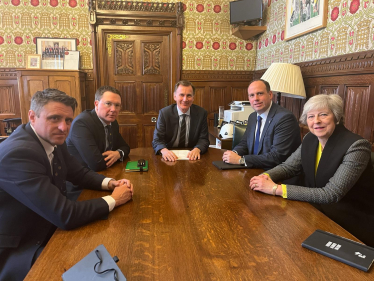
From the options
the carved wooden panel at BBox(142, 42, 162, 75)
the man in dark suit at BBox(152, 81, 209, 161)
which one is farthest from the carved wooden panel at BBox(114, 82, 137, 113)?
the man in dark suit at BBox(152, 81, 209, 161)

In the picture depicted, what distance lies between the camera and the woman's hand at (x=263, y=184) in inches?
58.1

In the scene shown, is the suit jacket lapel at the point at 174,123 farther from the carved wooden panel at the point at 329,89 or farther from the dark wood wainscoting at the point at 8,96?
the dark wood wainscoting at the point at 8,96

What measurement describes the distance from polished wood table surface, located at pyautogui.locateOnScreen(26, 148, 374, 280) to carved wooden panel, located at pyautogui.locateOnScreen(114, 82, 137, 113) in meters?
3.05

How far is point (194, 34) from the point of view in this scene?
14.1 ft

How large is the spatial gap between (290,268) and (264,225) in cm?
27

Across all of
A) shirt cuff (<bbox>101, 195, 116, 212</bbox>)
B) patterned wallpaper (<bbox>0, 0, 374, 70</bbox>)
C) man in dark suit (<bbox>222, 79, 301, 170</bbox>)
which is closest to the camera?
shirt cuff (<bbox>101, 195, 116, 212</bbox>)

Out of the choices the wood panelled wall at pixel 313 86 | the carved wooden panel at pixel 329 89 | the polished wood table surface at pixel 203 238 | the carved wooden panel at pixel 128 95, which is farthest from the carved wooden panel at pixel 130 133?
the polished wood table surface at pixel 203 238

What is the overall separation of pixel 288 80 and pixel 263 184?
1.69 m

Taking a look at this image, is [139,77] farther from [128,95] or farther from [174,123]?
[174,123]

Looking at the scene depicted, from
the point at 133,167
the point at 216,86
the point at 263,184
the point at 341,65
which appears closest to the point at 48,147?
the point at 133,167

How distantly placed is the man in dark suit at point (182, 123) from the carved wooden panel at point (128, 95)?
1.87 meters

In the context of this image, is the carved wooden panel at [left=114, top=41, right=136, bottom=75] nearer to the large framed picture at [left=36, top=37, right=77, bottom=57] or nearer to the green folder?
the large framed picture at [left=36, top=37, right=77, bottom=57]

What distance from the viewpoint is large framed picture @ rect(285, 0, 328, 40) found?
2650 mm

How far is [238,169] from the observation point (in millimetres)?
1935
